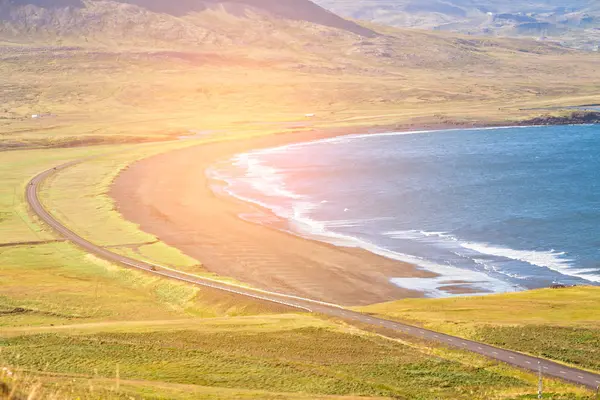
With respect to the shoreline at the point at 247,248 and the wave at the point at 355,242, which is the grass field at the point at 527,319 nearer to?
the wave at the point at 355,242

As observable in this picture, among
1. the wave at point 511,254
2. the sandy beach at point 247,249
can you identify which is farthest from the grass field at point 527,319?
the wave at point 511,254

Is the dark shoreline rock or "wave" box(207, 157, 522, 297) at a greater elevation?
the dark shoreline rock

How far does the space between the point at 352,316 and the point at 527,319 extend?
37.7 feet

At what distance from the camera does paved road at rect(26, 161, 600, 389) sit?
40.3 metres

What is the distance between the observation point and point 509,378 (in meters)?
39.3

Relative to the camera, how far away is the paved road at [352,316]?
40281 millimetres

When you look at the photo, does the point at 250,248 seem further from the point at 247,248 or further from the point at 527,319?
the point at 527,319

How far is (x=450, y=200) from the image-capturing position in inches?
4124

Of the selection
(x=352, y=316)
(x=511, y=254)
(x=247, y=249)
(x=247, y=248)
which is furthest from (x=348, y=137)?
(x=352, y=316)

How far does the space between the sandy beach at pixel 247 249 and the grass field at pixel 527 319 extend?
7.71 meters

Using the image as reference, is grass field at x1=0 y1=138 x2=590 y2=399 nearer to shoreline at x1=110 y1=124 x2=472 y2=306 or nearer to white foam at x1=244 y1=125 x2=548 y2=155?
shoreline at x1=110 y1=124 x2=472 y2=306

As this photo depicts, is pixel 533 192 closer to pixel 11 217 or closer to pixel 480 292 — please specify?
pixel 480 292

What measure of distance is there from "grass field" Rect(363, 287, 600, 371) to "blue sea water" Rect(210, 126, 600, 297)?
6819 millimetres

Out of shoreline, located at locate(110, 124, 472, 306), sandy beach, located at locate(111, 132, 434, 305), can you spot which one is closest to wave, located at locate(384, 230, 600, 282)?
sandy beach, located at locate(111, 132, 434, 305)
